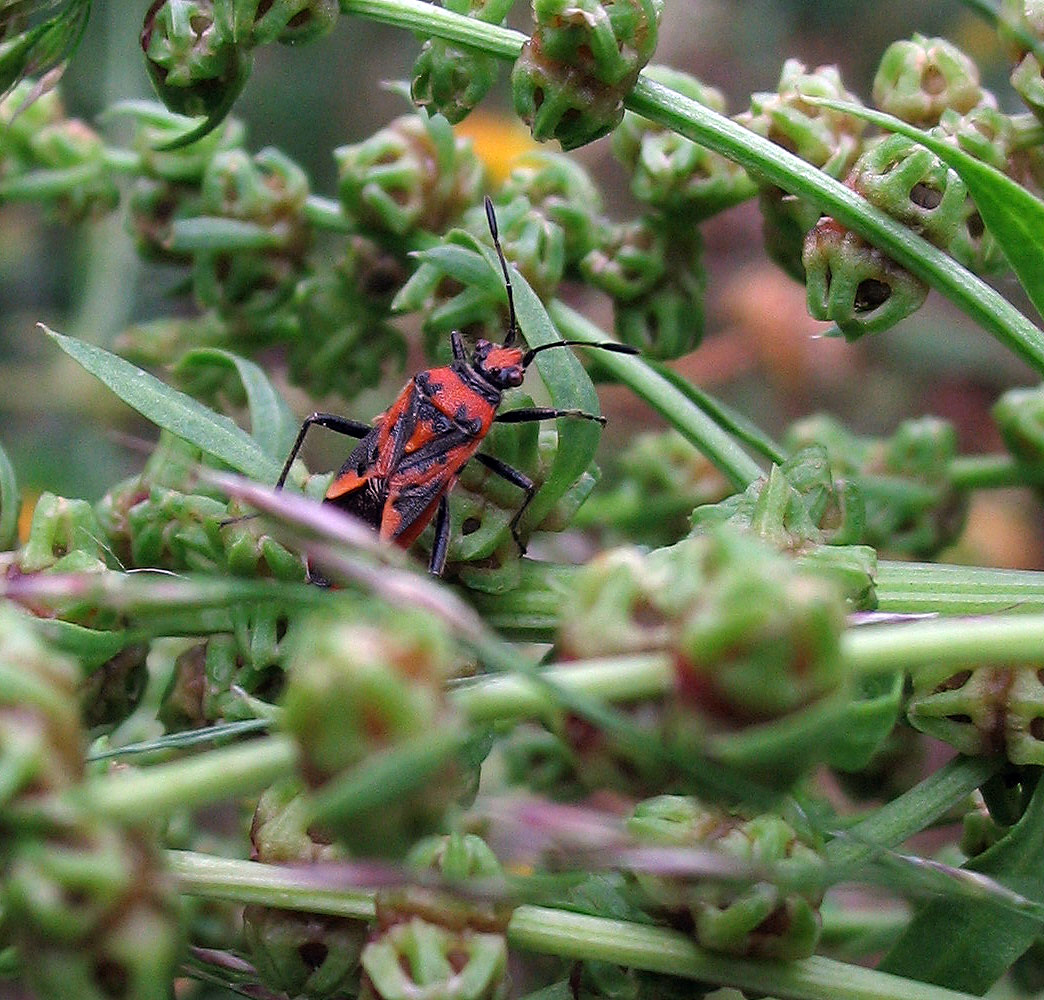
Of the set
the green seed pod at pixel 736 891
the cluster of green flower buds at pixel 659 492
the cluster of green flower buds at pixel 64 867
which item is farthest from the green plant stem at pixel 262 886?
the cluster of green flower buds at pixel 659 492

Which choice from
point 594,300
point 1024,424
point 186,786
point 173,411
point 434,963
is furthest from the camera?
point 594,300

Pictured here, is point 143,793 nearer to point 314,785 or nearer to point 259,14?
point 314,785

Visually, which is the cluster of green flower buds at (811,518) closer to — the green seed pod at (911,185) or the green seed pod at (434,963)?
the green seed pod at (911,185)

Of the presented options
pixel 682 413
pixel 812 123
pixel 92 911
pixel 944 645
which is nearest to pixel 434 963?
pixel 92 911

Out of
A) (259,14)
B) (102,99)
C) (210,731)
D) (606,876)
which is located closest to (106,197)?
(259,14)

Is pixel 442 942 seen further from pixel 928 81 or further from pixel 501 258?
pixel 928 81
